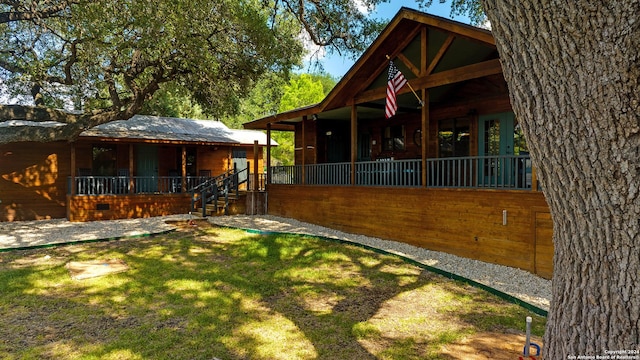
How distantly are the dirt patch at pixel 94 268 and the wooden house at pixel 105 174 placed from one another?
23.6 ft

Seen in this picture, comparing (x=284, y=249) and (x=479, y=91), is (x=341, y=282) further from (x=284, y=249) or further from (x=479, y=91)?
(x=479, y=91)

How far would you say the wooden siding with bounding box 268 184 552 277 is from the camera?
23.6 ft

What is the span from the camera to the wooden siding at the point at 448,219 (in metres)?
7.18

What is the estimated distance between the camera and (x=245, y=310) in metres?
5.27

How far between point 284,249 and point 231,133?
1235 cm

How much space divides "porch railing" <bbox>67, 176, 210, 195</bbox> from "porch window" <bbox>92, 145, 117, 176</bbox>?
0.44 m

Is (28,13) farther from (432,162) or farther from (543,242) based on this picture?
(543,242)

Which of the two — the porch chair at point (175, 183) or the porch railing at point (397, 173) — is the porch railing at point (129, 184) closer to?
the porch chair at point (175, 183)

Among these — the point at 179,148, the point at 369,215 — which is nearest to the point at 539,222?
the point at 369,215

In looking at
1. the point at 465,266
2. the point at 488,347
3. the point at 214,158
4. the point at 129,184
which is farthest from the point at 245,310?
the point at 214,158

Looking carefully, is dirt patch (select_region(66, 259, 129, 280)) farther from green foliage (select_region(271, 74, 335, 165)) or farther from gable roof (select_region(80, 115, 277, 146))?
green foliage (select_region(271, 74, 335, 165))

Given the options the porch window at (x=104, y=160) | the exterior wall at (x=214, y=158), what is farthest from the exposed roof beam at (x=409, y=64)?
the porch window at (x=104, y=160)

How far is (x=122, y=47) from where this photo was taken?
1082cm

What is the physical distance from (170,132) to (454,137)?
1214cm
